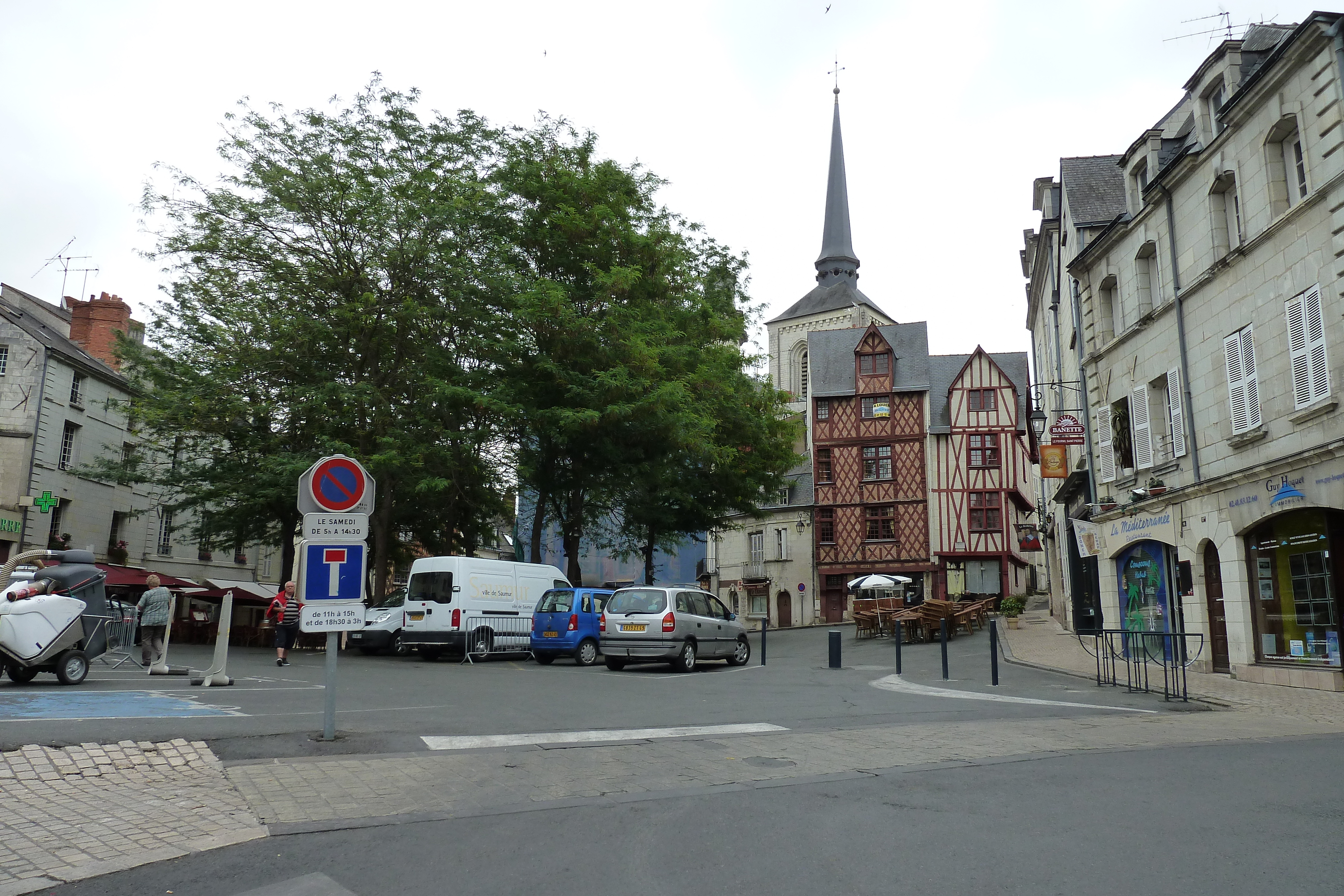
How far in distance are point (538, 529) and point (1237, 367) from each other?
17.2m

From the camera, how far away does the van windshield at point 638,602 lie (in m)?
17.8

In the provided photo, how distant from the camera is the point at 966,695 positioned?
13719 millimetres

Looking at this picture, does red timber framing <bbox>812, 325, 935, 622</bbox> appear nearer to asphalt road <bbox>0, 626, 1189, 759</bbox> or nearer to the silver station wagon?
asphalt road <bbox>0, 626, 1189, 759</bbox>

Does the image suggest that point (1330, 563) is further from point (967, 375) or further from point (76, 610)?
point (967, 375)

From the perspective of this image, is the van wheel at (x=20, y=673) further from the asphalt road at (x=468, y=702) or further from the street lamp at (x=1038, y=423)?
the street lamp at (x=1038, y=423)

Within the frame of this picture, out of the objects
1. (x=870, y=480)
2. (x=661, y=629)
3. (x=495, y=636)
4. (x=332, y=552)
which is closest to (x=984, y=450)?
(x=870, y=480)

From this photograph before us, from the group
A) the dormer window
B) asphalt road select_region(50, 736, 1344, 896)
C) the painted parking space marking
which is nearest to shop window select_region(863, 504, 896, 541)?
the dormer window

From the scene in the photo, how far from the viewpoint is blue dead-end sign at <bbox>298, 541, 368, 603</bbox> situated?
26.7 ft

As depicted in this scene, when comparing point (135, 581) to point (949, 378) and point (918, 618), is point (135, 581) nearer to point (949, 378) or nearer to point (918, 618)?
point (918, 618)

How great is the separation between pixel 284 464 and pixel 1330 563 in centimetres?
1997

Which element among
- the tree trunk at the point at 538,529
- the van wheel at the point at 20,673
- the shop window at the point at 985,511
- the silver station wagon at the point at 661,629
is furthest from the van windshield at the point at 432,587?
the shop window at the point at 985,511

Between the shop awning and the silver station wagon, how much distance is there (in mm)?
11673

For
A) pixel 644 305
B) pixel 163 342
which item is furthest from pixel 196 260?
pixel 644 305

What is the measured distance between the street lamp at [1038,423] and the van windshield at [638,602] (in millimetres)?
10547
